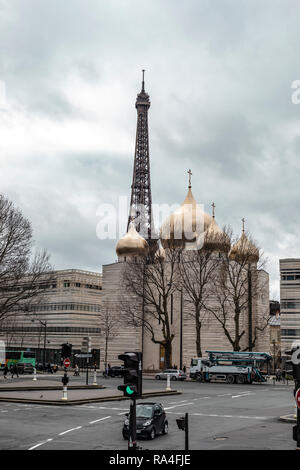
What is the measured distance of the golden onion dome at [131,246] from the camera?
68375 millimetres

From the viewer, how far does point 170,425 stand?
2184 centimetres

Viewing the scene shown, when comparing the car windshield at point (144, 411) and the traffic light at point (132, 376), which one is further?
the car windshield at point (144, 411)

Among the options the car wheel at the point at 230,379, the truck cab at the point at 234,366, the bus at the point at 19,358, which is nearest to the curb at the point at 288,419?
the truck cab at the point at 234,366

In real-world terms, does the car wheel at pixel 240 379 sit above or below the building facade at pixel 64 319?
below

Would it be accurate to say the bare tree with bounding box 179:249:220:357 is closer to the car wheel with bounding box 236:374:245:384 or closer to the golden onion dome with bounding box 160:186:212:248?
the golden onion dome with bounding box 160:186:212:248

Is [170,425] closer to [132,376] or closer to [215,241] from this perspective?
[132,376]

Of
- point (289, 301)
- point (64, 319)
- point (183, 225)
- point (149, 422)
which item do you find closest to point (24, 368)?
point (64, 319)

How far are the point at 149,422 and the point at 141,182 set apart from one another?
90.5 m

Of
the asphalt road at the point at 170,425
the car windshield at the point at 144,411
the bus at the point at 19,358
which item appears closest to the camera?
the asphalt road at the point at 170,425

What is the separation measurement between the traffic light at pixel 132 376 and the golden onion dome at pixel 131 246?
2208 inches

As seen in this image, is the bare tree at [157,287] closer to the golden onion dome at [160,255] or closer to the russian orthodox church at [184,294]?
the golden onion dome at [160,255]

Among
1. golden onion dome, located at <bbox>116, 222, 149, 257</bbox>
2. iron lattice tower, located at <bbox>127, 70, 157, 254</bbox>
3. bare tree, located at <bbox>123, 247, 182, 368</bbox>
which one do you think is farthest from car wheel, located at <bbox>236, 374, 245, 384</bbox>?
iron lattice tower, located at <bbox>127, 70, 157, 254</bbox>
